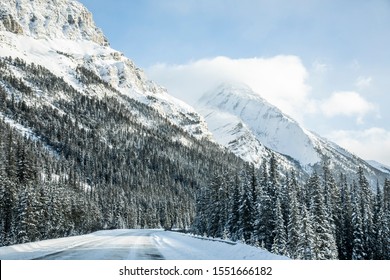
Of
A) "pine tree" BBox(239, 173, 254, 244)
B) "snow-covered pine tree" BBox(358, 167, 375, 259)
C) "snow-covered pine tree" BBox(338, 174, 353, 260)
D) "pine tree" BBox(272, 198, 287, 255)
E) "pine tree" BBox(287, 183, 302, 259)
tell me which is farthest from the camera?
"snow-covered pine tree" BBox(338, 174, 353, 260)

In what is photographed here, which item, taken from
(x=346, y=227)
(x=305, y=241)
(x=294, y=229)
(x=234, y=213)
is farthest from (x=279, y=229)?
(x=346, y=227)

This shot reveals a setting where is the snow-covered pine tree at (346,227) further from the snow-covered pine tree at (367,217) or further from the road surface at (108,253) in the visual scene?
the road surface at (108,253)

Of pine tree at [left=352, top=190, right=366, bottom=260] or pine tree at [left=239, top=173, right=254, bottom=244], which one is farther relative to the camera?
pine tree at [left=239, top=173, right=254, bottom=244]

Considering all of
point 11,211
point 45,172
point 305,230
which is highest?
point 45,172

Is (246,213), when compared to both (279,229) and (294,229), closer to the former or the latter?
(279,229)

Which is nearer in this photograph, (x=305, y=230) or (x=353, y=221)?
(x=305, y=230)

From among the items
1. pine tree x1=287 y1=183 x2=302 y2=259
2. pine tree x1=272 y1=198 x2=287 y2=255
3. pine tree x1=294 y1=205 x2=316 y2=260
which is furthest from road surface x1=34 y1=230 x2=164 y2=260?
pine tree x1=272 y1=198 x2=287 y2=255

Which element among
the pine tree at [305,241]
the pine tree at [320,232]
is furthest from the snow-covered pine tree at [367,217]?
the pine tree at [305,241]

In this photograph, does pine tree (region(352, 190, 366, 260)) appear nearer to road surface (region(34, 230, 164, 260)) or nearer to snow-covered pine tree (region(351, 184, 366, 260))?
snow-covered pine tree (region(351, 184, 366, 260))

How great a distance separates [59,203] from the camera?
76312 millimetres

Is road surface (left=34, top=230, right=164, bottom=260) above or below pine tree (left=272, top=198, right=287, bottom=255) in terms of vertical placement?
below
